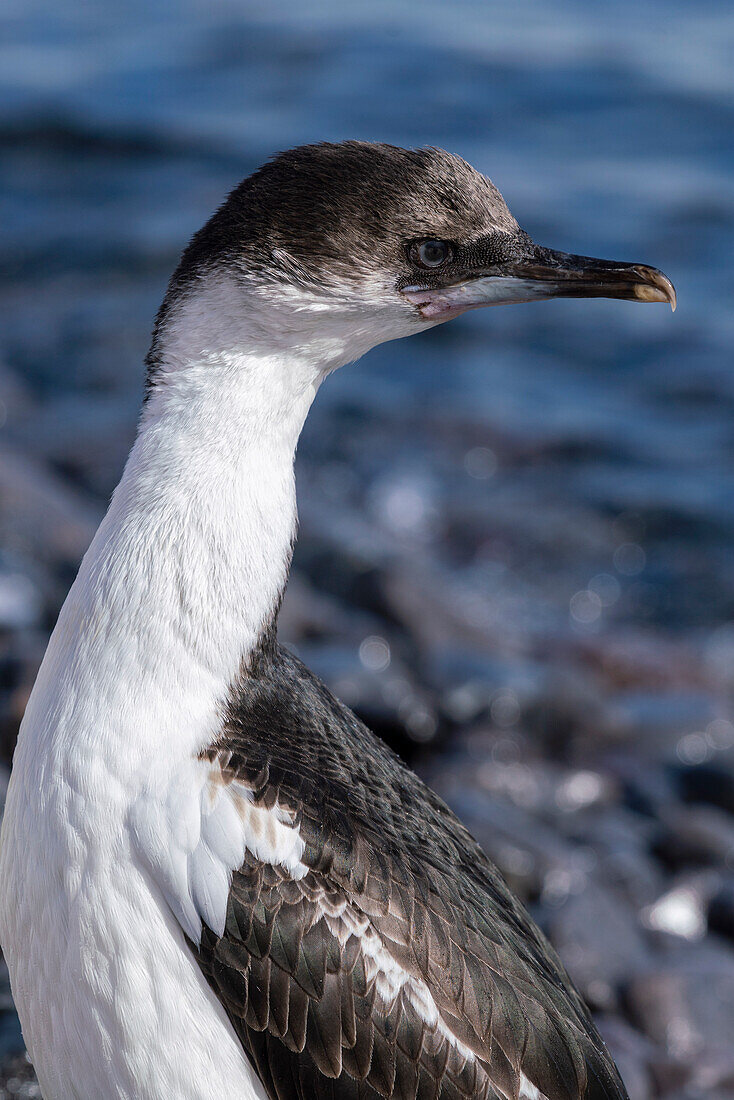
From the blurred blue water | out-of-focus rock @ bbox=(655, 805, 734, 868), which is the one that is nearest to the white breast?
out-of-focus rock @ bbox=(655, 805, 734, 868)

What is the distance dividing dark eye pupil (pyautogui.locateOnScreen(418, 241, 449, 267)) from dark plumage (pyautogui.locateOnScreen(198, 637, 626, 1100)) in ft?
3.60

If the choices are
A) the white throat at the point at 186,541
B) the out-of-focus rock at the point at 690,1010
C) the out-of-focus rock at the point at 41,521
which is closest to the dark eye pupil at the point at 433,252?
the white throat at the point at 186,541

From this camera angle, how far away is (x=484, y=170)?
48.1 ft

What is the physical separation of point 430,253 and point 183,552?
3.28 feet

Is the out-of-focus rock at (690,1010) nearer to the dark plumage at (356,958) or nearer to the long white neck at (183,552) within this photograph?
the dark plumage at (356,958)

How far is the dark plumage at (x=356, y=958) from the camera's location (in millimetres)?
3170

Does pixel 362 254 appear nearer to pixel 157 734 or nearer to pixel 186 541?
pixel 186 541

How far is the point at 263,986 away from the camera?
3172 millimetres

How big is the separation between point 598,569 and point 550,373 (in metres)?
2.73

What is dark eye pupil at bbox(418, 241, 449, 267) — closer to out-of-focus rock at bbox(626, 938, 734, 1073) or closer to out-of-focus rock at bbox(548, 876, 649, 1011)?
out-of-focus rock at bbox(548, 876, 649, 1011)

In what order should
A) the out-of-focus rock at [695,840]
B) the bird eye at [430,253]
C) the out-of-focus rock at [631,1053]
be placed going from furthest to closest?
the out-of-focus rock at [695,840], the out-of-focus rock at [631,1053], the bird eye at [430,253]

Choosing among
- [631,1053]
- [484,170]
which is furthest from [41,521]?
[484,170]

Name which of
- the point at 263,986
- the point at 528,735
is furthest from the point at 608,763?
the point at 263,986

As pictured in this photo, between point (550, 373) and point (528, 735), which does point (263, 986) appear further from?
point (550, 373)
